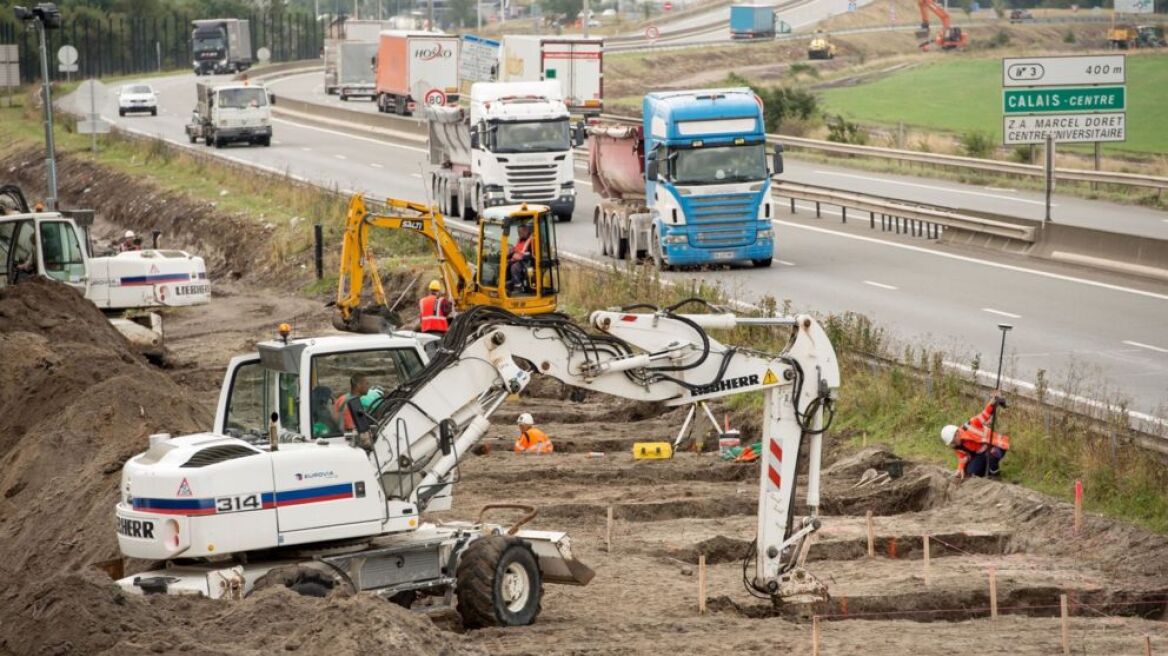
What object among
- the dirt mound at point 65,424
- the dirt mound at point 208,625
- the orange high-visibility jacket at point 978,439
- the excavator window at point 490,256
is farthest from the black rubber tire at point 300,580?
the excavator window at point 490,256

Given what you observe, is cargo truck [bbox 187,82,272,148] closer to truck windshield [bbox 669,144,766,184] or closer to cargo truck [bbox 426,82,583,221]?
cargo truck [bbox 426,82,583,221]

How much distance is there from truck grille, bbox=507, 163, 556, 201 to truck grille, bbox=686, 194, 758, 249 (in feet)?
30.5

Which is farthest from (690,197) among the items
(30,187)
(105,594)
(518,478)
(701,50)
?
(701,50)

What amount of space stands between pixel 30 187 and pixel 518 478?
48550 millimetres

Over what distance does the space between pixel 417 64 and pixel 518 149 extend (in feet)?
127

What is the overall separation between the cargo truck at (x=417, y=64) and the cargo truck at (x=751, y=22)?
4529cm

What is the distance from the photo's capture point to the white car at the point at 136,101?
290 feet

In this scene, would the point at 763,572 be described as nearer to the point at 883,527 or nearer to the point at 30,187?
the point at 883,527

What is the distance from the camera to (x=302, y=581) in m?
14.5

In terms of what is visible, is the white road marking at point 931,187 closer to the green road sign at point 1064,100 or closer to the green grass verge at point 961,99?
the green road sign at point 1064,100

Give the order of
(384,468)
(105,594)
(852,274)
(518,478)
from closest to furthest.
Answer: (105,594) → (384,468) → (518,478) → (852,274)

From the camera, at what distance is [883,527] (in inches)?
755

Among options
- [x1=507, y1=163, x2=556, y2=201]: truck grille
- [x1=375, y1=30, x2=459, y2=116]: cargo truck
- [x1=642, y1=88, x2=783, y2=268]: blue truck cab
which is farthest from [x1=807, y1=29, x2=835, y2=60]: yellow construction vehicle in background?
[x1=642, y1=88, x2=783, y2=268]: blue truck cab

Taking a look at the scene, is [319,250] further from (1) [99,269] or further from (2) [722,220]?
(2) [722,220]
